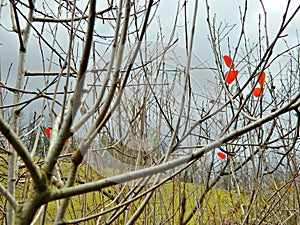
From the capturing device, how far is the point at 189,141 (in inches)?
42.4

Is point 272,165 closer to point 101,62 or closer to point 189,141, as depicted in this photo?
point 189,141

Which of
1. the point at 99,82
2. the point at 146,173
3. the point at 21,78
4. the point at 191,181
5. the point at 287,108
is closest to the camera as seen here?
the point at 146,173

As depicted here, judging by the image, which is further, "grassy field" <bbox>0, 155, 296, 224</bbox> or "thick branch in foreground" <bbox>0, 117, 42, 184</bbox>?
"grassy field" <bbox>0, 155, 296, 224</bbox>

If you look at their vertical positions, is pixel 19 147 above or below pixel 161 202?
above

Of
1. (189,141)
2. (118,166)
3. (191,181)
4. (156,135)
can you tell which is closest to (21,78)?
(156,135)

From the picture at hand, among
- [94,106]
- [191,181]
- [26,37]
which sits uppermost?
[26,37]

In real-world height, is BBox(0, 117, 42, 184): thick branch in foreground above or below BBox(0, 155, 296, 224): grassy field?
above

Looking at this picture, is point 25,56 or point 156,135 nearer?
point 156,135

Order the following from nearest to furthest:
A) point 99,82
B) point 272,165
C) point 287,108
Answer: point 287,108, point 99,82, point 272,165

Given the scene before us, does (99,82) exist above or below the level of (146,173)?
above

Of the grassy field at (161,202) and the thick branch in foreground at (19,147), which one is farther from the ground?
the thick branch in foreground at (19,147)

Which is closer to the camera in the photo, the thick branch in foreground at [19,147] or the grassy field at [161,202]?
the thick branch in foreground at [19,147]

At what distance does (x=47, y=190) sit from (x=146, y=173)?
21cm

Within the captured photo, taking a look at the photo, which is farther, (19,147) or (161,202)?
(161,202)
